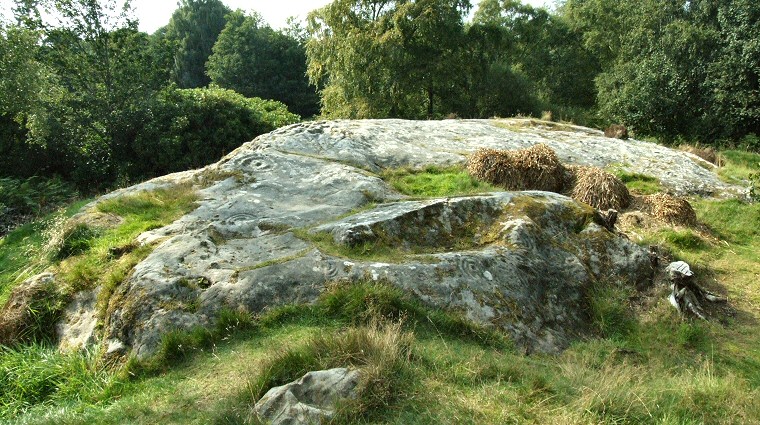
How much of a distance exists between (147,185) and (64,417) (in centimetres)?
673

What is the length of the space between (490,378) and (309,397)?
5.28 ft

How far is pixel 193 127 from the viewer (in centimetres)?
2623

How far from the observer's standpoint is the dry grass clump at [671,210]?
10.9 m

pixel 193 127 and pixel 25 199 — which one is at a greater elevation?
pixel 193 127

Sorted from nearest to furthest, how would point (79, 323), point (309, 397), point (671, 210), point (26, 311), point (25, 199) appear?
point (309, 397) < point (79, 323) < point (26, 311) < point (671, 210) < point (25, 199)

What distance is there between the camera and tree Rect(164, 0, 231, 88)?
6500 centimetres

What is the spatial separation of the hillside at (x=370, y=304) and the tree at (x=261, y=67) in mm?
44923

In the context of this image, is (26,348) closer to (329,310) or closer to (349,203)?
(329,310)

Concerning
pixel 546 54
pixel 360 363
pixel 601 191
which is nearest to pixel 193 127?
pixel 601 191

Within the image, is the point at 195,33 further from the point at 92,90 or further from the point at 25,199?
the point at 25,199

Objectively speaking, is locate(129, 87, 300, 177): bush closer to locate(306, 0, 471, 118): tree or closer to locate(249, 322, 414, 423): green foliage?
Answer: locate(306, 0, 471, 118): tree

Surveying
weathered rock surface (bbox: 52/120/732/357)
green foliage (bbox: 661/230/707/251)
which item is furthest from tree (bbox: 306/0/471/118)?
green foliage (bbox: 661/230/707/251)

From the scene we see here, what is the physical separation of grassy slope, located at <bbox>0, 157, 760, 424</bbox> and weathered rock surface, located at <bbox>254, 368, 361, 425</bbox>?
0.74 ft

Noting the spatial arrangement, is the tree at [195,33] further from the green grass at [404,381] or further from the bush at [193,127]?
the green grass at [404,381]
